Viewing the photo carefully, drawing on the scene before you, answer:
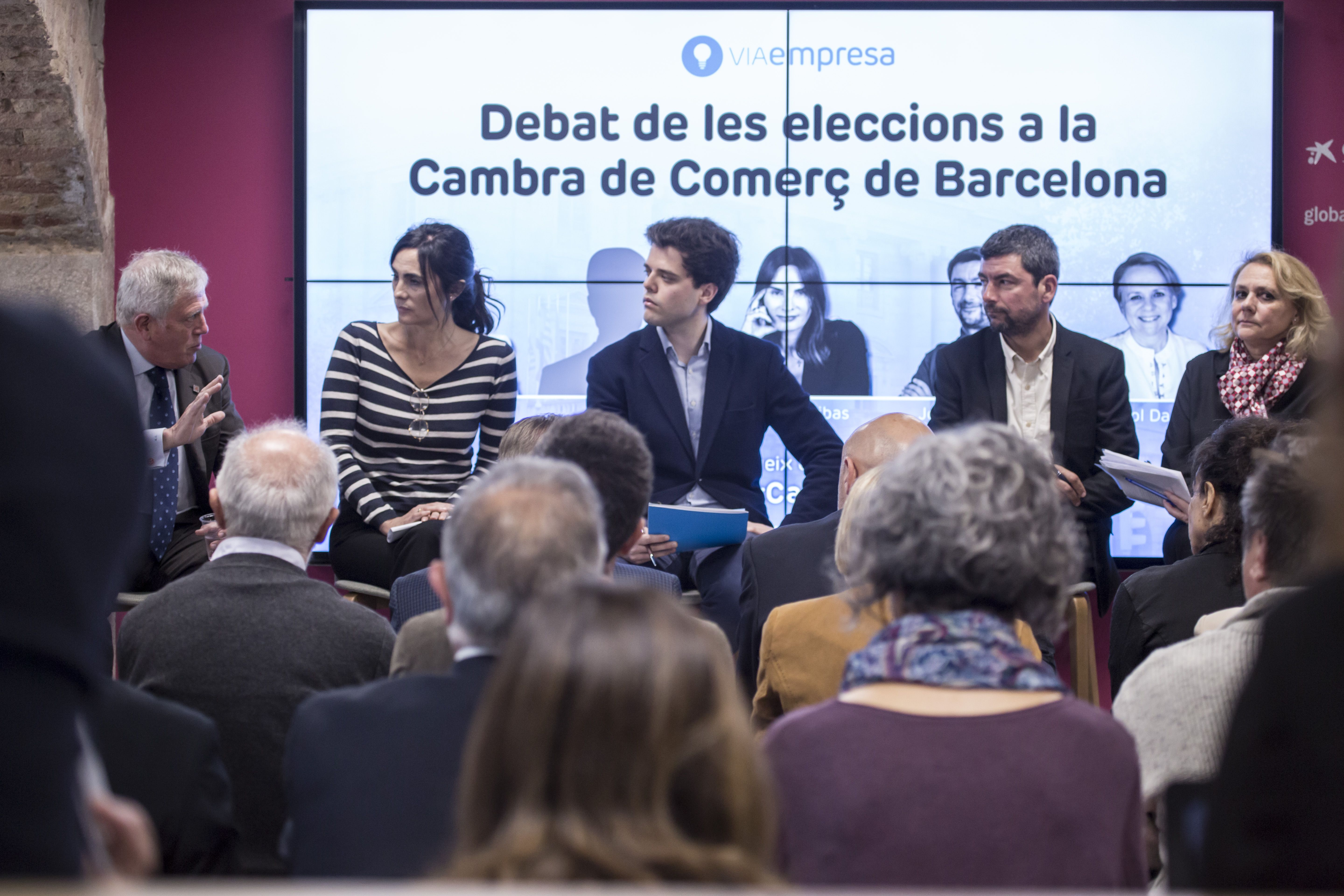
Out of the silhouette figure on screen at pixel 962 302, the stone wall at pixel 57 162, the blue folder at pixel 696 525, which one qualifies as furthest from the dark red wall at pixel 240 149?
the blue folder at pixel 696 525

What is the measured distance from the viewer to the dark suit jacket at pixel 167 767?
1574mm

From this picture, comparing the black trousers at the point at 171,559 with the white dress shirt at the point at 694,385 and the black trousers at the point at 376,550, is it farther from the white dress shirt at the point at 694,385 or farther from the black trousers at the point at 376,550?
the white dress shirt at the point at 694,385

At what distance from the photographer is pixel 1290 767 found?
2.98 feet

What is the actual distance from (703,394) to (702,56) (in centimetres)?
171

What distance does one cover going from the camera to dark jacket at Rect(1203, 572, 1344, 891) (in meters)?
0.90

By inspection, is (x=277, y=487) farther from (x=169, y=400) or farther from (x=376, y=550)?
(x=169, y=400)

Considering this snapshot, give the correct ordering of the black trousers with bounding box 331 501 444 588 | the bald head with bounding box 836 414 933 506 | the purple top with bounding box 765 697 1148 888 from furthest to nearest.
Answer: the black trousers with bounding box 331 501 444 588 → the bald head with bounding box 836 414 933 506 → the purple top with bounding box 765 697 1148 888

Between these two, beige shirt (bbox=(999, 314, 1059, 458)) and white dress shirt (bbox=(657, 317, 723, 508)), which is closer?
white dress shirt (bbox=(657, 317, 723, 508))

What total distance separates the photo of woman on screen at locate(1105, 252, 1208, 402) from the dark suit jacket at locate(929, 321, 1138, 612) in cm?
78

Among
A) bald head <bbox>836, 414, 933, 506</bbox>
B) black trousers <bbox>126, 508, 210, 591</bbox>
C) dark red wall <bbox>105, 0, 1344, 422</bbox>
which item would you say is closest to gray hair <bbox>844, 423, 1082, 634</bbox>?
bald head <bbox>836, 414, 933, 506</bbox>

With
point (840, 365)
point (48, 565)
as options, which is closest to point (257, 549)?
point (48, 565)

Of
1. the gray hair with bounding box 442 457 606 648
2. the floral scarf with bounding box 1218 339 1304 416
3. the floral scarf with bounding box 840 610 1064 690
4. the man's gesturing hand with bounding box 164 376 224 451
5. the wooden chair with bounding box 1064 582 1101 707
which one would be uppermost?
the floral scarf with bounding box 1218 339 1304 416

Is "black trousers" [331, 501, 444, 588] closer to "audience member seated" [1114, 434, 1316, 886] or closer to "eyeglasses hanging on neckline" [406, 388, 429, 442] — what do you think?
"eyeglasses hanging on neckline" [406, 388, 429, 442]

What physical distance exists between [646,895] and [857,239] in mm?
4639
